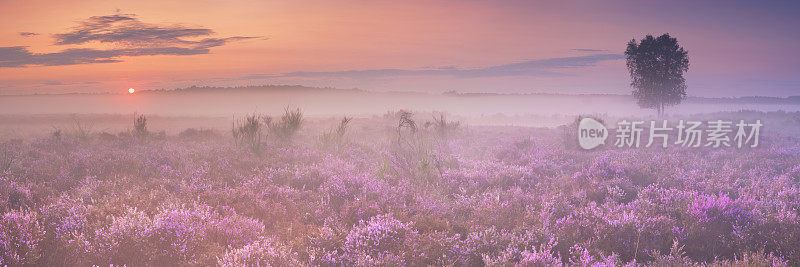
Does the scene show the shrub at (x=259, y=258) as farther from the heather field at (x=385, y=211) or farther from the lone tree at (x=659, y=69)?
the lone tree at (x=659, y=69)

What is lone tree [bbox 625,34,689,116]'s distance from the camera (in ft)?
113

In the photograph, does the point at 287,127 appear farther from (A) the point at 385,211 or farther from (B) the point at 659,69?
(B) the point at 659,69

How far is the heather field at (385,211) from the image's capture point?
440 cm

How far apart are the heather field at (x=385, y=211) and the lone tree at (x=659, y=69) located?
25.9 m

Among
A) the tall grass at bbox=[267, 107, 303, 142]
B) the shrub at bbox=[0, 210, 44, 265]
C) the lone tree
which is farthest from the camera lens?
the lone tree

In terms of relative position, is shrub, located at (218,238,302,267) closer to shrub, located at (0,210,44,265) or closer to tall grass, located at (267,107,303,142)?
shrub, located at (0,210,44,265)

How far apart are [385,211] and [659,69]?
36.5m

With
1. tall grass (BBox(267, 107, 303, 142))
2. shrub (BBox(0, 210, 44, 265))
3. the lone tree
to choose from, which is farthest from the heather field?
the lone tree

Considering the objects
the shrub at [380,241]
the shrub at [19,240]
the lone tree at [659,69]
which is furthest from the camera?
the lone tree at [659,69]

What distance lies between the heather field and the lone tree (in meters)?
25.9

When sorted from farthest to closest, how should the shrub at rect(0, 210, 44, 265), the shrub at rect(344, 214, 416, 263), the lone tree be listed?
the lone tree → the shrub at rect(344, 214, 416, 263) → the shrub at rect(0, 210, 44, 265)

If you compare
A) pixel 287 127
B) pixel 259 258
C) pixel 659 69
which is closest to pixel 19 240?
pixel 259 258

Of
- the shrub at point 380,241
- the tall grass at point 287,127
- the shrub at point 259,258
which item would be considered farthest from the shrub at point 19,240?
the tall grass at point 287,127

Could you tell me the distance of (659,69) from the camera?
3469cm
